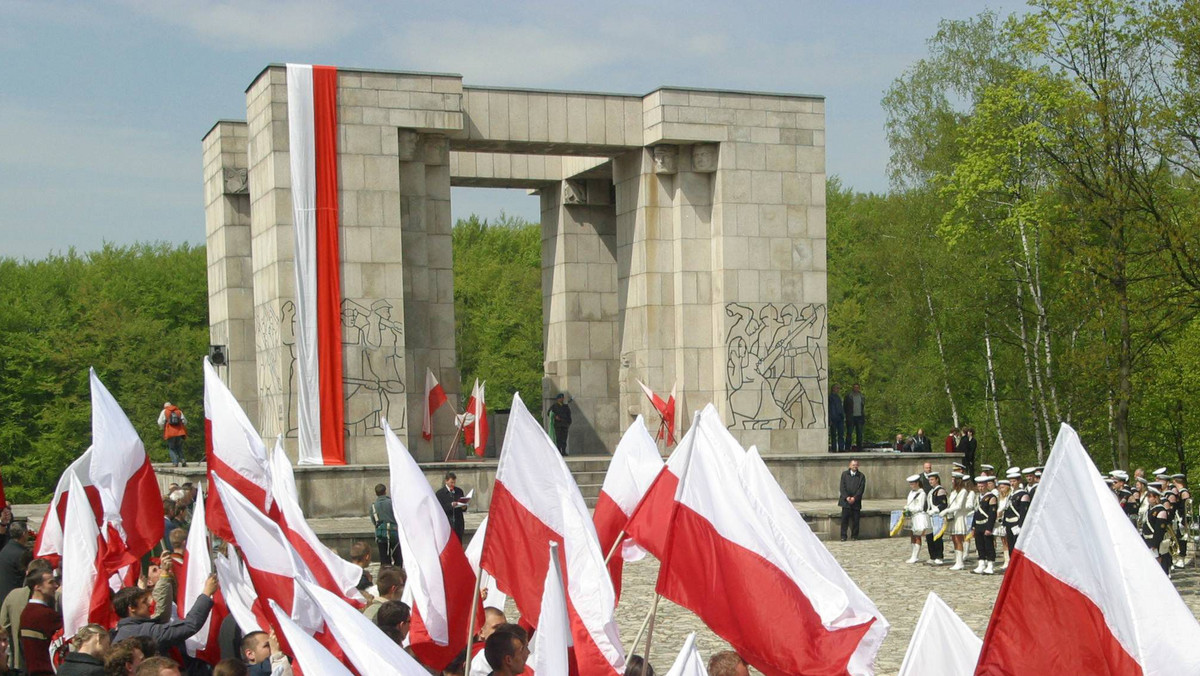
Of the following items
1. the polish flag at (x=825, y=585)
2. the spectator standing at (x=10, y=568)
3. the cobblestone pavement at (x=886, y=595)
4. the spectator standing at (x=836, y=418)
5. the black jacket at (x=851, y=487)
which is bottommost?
the cobblestone pavement at (x=886, y=595)

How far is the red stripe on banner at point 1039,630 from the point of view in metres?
6.14

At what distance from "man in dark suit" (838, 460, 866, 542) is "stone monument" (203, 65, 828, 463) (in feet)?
14.2

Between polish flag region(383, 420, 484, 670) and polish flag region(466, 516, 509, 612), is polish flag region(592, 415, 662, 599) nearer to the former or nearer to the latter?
polish flag region(466, 516, 509, 612)

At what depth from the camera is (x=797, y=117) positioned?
Answer: 3084cm

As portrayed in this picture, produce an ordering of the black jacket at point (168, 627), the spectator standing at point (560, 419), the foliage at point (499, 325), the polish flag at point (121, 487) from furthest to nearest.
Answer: the foliage at point (499, 325)
the spectator standing at point (560, 419)
the polish flag at point (121, 487)
the black jacket at point (168, 627)

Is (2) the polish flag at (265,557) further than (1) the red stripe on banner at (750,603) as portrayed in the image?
→ Yes

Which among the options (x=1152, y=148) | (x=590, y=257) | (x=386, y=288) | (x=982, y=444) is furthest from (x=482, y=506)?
(x=982, y=444)

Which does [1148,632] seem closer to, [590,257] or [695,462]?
[695,462]

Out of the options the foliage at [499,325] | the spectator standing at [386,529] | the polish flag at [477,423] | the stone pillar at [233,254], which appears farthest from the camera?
the foliage at [499,325]

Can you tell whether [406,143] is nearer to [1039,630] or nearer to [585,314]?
[585,314]

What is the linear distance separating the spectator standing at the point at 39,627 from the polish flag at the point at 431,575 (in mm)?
2881

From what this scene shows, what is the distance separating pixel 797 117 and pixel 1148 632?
25.6 m

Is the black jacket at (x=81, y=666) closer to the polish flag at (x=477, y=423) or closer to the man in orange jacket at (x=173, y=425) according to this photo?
the polish flag at (x=477, y=423)

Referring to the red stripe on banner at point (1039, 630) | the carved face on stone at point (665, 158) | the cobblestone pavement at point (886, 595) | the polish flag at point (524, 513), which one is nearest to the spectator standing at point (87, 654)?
the polish flag at point (524, 513)
